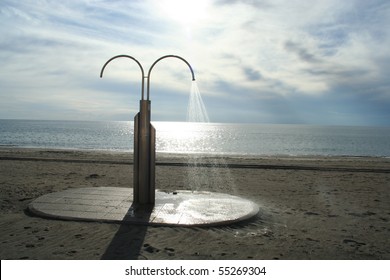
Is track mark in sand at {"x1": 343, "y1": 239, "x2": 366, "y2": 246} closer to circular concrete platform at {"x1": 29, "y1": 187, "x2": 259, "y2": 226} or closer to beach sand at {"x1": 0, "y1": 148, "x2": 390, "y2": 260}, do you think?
beach sand at {"x1": 0, "y1": 148, "x2": 390, "y2": 260}

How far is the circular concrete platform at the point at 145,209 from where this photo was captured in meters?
7.14

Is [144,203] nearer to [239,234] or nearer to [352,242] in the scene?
[239,234]

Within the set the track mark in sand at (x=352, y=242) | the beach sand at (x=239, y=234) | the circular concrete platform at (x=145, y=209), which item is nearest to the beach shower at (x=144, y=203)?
the circular concrete platform at (x=145, y=209)

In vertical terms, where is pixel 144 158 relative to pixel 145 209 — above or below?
above

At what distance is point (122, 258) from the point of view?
534 cm

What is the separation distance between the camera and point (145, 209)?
310 inches

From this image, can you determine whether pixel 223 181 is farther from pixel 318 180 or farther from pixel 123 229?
pixel 123 229

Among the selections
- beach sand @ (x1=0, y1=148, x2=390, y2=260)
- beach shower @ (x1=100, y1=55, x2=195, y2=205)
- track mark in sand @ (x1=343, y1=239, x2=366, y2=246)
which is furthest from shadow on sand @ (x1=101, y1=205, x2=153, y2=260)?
track mark in sand @ (x1=343, y1=239, x2=366, y2=246)

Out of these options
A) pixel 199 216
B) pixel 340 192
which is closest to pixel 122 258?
pixel 199 216

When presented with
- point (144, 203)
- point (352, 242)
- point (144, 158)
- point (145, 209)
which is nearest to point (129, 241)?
point (145, 209)

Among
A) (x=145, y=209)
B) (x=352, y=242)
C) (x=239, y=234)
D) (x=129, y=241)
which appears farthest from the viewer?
(x=145, y=209)

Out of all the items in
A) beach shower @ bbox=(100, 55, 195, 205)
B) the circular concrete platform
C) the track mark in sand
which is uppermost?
beach shower @ bbox=(100, 55, 195, 205)

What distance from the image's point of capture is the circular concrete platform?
A: 7145mm
